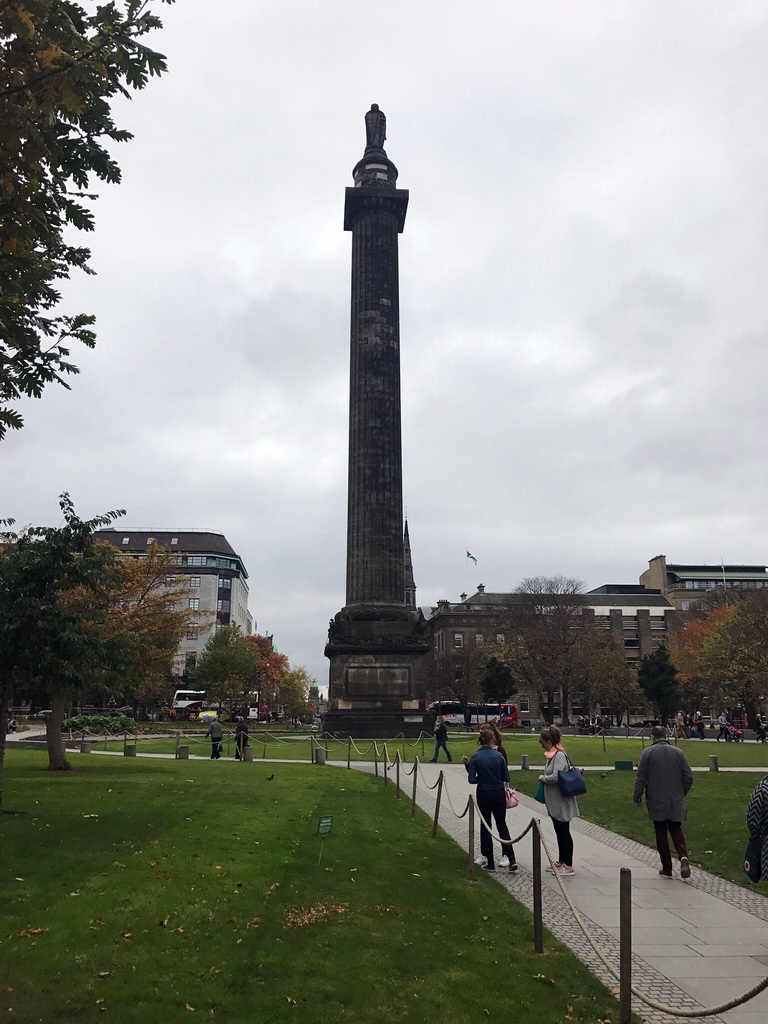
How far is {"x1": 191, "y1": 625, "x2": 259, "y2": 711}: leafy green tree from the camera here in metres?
75.0

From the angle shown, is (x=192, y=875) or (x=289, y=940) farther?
(x=192, y=875)

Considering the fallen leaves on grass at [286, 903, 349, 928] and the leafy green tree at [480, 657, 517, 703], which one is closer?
the fallen leaves on grass at [286, 903, 349, 928]

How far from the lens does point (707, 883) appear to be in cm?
1128

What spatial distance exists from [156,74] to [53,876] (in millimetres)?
9541

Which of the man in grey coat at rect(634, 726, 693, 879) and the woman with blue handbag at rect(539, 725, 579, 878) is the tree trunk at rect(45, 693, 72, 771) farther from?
the man in grey coat at rect(634, 726, 693, 879)

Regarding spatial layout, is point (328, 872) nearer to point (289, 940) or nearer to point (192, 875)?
point (192, 875)

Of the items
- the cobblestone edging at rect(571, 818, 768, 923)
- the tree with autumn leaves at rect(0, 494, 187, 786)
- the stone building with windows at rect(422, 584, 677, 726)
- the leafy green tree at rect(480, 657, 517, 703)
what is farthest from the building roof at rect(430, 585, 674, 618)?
the cobblestone edging at rect(571, 818, 768, 923)

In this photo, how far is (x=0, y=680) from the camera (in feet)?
55.1

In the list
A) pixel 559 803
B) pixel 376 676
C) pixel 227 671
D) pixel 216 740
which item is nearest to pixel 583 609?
pixel 227 671

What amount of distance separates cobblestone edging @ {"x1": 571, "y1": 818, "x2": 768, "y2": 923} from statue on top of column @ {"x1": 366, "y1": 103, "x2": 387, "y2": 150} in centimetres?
5378

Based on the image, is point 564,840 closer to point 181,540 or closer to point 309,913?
point 309,913

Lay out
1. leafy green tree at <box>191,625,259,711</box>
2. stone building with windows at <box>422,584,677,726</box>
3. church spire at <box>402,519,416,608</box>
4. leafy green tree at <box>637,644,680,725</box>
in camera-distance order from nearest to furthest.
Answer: leafy green tree at <box>637,644,680,725</box> < leafy green tree at <box>191,625,259,711</box> < stone building with windows at <box>422,584,677,726</box> < church spire at <box>402,519,416,608</box>

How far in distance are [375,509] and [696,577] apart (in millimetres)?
99748

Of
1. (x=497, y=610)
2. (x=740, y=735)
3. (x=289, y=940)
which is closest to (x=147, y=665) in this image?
(x=289, y=940)
